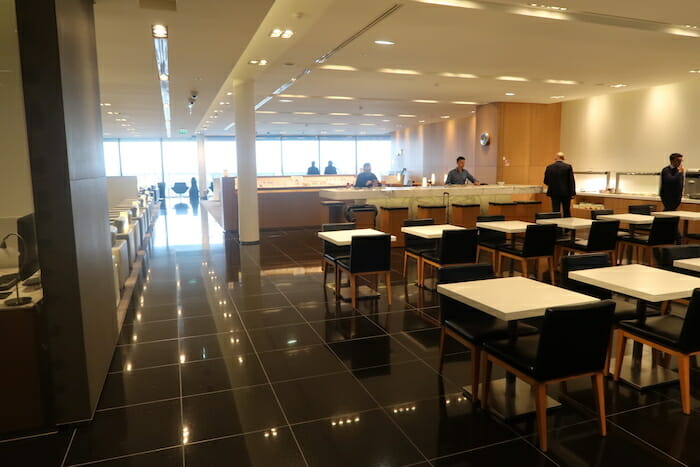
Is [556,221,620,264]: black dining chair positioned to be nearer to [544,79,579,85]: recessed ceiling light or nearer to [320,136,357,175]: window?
[544,79,579,85]: recessed ceiling light

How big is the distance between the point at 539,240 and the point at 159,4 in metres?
5.12

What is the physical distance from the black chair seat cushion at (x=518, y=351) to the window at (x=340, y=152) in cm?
2201

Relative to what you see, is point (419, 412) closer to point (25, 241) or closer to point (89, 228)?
point (89, 228)

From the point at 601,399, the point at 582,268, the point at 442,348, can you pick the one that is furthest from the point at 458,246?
the point at 601,399

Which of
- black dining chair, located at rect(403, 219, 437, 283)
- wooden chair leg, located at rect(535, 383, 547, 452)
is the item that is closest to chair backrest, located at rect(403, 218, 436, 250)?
black dining chair, located at rect(403, 219, 437, 283)

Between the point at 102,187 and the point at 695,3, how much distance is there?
6200 mm

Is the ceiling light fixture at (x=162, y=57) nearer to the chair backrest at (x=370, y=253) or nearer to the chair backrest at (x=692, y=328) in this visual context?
the chair backrest at (x=370, y=253)

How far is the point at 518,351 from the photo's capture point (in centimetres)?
281

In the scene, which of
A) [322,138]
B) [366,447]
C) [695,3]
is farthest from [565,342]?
[322,138]

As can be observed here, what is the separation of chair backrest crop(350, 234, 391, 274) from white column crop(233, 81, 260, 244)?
189 inches

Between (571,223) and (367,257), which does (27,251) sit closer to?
(367,257)

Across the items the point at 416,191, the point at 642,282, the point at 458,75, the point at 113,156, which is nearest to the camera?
the point at 642,282

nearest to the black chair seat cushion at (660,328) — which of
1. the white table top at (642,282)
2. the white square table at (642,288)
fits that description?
the white square table at (642,288)

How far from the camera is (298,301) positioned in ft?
18.3
